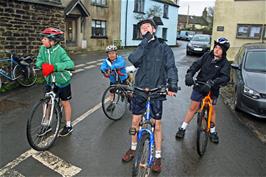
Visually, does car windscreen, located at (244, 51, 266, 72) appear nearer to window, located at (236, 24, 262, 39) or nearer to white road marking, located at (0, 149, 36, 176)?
white road marking, located at (0, 149, 36, 176)

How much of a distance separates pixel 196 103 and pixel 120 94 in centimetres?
177

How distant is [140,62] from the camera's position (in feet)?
11.3

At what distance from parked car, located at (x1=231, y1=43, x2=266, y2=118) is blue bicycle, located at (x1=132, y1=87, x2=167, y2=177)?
10.8ft

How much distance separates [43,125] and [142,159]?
1938mm

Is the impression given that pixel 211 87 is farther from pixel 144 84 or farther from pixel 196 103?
pixel 144 84

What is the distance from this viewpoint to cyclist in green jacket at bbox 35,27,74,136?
13.4ft

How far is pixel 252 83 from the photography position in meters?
5.98

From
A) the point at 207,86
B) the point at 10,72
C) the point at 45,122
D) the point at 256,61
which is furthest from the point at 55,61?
the point at 256,61

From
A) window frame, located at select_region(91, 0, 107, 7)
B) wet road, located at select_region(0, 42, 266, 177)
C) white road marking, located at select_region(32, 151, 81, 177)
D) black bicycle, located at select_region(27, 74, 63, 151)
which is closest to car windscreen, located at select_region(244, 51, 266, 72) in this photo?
wet road, located at select_region(0, 42, 266, 177)

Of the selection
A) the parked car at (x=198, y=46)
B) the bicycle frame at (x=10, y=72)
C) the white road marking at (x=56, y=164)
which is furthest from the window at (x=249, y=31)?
the white road marking at (x=56, y=164)

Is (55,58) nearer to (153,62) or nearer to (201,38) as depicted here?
(153,62)

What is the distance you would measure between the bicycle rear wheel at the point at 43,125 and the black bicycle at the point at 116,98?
122cm

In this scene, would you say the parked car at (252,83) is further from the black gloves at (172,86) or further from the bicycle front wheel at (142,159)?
the bicycle front wheel at (142,159)

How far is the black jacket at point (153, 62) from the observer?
337cm
